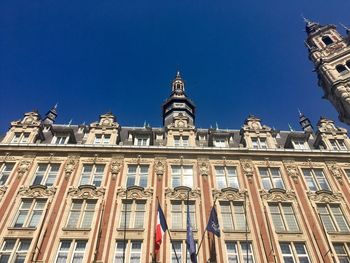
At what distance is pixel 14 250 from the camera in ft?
77.2

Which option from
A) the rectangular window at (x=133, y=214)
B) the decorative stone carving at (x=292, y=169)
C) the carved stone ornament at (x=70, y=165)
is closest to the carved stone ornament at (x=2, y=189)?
the carved stone ornament at (x=70, y=165)

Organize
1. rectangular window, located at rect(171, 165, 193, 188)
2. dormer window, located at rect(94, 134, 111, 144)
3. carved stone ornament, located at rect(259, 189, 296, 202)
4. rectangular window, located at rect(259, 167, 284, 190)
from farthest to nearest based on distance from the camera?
1. dormer window, located at rect(94, 134, 111, 144)
2. rectangular window, located at rect(259, 167, 284, 190)
3. rectangular window, located at rect(171, 165, 193, 188)
4. carved stone ornament, located at rect(259, 189, 296, 202)

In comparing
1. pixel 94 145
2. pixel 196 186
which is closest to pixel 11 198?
pixel 94 145

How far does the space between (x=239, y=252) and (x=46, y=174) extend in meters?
19.2

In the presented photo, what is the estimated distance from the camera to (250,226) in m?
26.1

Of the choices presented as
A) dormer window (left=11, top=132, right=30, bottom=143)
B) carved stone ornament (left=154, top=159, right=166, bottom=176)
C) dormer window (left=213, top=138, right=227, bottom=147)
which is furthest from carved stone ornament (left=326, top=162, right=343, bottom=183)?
dormer window (left=11, top=132, right=30, bottom=143)

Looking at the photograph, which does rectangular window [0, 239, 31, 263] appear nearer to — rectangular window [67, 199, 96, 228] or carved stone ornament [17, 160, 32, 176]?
rectangular window [67, 199, 96, 228]

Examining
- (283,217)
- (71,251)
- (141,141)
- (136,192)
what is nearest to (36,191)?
(71,251)

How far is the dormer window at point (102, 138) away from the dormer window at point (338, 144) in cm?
2523

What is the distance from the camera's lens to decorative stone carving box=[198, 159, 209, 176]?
3115 cm

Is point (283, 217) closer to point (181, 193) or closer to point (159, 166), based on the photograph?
point (181, 193)

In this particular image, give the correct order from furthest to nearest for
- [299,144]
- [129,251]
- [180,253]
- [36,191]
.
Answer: [299,144] < [36,191] < [180,253] < [129,251]

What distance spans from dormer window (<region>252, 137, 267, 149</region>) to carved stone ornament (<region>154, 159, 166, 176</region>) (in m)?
10.6

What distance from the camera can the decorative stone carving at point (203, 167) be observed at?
31.1m
